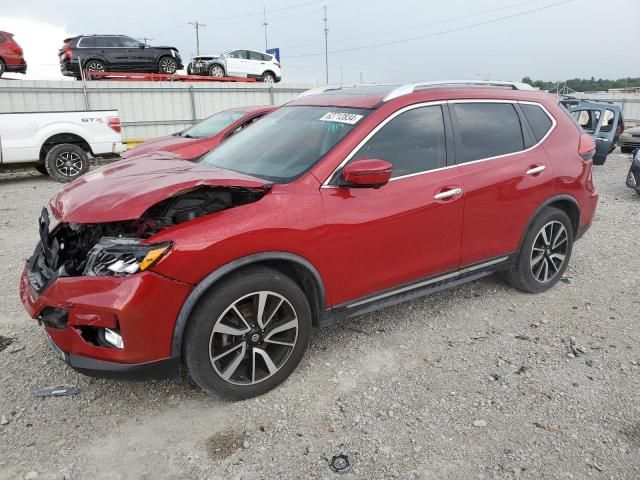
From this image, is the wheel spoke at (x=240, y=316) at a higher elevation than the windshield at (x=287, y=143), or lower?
lower

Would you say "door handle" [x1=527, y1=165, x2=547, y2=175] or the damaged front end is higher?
"door handle" [x1=527, y1=165, x2=547, y2=175]

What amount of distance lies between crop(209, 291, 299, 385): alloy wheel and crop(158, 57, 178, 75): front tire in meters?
18.0

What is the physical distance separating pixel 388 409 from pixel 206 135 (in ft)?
22.3

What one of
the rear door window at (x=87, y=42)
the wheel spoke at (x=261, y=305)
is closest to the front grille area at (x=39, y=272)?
the wheel spoke at (x=261, y=305)

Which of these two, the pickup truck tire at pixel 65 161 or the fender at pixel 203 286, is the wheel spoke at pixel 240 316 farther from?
the pickup truck tire at pixel 65 161

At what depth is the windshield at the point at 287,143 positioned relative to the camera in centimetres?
314

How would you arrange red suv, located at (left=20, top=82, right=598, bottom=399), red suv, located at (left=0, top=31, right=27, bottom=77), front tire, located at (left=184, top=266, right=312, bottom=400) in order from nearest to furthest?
red suv, located at (left=20, top=82, right=598, bottom=399) → front tire, located at (left=184, top=266, right=312, bottom=400) → red suv, located at (left=0, top=31, right=27, bottom=77)

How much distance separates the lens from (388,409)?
111 inches

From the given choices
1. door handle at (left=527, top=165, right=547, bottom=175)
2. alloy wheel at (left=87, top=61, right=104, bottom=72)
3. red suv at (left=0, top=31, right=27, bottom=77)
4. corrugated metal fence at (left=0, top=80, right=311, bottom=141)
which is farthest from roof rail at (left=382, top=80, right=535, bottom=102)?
alloy wheel at (left=87, top=61, right=104, bottom=72)

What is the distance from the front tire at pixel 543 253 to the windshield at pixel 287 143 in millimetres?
1902

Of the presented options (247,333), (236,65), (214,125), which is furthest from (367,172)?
(236,65)

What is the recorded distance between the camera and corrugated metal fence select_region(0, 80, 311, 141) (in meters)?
14.2

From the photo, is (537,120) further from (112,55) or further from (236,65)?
(236,65)

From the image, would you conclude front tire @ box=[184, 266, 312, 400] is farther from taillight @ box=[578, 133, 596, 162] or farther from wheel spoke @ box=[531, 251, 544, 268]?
taillight @ box=[578, 133, 596, 162]
